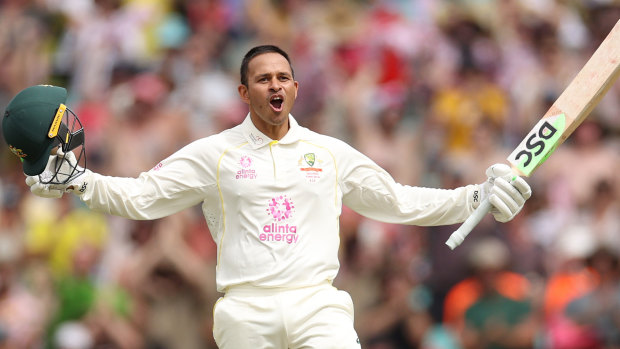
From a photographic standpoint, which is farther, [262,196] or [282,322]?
[262,196]

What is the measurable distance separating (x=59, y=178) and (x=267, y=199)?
1256 millimetres

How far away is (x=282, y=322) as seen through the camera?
6859 millimetres

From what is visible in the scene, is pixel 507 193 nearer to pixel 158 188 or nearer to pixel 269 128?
pixel 269 128

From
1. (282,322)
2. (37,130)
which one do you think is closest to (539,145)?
(282,322)

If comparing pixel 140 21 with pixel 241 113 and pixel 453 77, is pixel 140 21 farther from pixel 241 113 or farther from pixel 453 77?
pixel 453 77

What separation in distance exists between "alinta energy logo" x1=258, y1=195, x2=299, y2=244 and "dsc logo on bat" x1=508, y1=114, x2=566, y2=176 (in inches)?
57.2

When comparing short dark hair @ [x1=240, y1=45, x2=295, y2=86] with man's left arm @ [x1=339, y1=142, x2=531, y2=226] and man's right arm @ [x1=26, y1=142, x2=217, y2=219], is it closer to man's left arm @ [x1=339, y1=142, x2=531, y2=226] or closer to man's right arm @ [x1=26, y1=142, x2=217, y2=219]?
man's right arm @ [x1=26, y1=142, x2=217, y2=219]

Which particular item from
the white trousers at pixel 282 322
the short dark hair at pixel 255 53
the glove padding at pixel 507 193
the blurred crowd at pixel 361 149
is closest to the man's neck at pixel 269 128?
the short dark hair at pixel 255 53

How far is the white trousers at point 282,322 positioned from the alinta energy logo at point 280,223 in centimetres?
32

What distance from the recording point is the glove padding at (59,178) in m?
6.86

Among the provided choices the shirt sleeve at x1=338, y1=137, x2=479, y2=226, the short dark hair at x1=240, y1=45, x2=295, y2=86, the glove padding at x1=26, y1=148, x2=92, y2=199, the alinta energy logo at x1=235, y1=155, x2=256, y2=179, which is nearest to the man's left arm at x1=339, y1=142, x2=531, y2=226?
the shirt sleeve at x1=338, y1=137, x2=479, y2=226

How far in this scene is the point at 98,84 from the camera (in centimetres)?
1380

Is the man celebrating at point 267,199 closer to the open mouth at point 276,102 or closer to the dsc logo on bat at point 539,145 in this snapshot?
the open mouth at point 276,102

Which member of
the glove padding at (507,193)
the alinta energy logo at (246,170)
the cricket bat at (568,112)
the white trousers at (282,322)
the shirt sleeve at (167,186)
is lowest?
the white trousers at (282,322)
